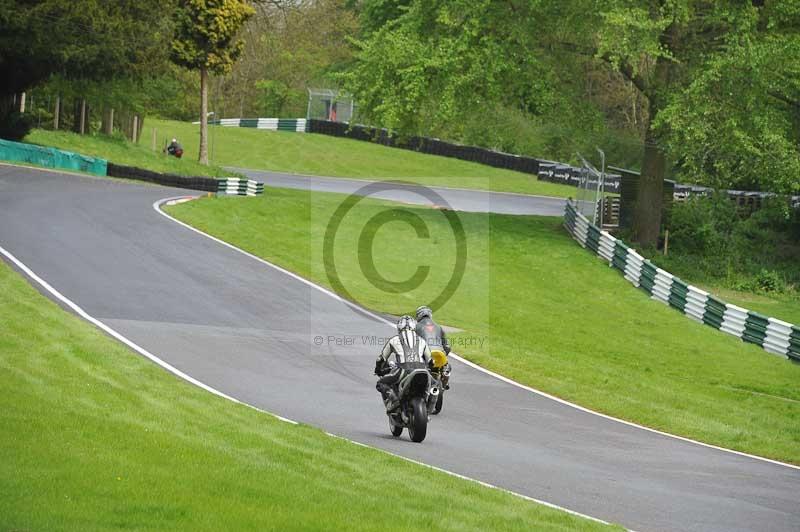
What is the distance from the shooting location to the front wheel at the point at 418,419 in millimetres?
14102

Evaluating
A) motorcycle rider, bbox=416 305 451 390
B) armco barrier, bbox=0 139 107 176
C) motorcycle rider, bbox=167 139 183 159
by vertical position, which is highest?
motorcycle rider, bbox=167 139 183 159

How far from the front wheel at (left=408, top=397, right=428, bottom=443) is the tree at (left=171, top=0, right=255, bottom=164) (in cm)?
4217

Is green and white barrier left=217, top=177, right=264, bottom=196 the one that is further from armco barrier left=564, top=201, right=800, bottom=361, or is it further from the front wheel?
the front wheel

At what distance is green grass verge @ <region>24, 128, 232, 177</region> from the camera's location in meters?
49.6

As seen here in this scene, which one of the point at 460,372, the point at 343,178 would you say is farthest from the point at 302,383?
the point at 343,178

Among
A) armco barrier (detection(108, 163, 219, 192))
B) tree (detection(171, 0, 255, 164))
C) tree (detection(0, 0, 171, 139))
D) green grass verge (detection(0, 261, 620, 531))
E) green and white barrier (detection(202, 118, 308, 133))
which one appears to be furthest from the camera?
green and white barrier (detection(202, 118, 308, 133))

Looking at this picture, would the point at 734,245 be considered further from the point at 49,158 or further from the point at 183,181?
the point at 49,158

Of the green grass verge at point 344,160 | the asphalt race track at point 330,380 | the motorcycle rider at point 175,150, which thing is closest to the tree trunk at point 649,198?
the asphalt race track at point 330,380

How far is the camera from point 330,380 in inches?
720

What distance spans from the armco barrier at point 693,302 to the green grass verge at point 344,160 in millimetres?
22292

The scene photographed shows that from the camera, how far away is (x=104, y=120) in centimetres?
6144

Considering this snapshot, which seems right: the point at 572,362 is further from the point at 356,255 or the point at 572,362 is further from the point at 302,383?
the point at 356,255

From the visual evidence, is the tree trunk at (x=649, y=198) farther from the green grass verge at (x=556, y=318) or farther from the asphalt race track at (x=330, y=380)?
the asphalt race track at (x=330, y=380)

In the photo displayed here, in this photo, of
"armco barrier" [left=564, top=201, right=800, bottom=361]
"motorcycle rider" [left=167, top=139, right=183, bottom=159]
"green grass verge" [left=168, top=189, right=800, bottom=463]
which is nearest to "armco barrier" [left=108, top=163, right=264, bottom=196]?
"green grass verge" [left=168, top=189, right=800, bottom=463]
